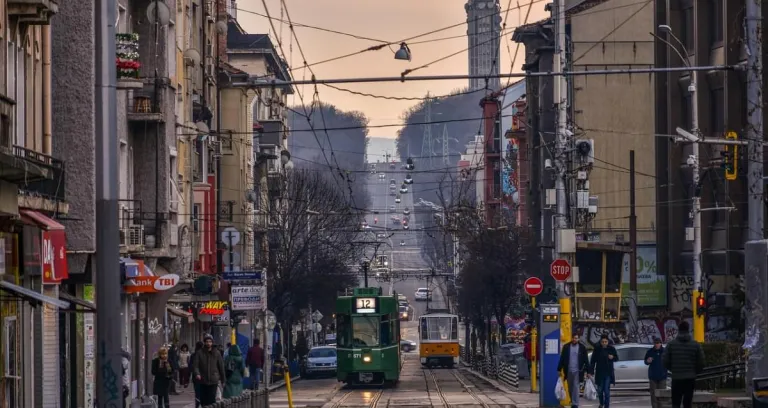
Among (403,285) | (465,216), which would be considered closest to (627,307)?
(465,216)

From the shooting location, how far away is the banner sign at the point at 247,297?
33562 millimetres

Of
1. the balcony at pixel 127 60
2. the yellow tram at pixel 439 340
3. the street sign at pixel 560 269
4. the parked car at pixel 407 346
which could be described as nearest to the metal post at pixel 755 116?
the street sign at pixel 560 269

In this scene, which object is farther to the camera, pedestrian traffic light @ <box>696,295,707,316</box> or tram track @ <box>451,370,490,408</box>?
pedestrian traffic light @ <box>696,295,707,316</box>

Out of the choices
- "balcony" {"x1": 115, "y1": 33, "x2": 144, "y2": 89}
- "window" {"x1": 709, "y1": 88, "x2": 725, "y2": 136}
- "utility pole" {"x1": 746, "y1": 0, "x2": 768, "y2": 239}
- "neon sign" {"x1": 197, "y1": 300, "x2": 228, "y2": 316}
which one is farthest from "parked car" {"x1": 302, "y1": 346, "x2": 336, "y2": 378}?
"utility pole" {"x1": 746, "y1": 0, "x2": 768, "y2": 239}

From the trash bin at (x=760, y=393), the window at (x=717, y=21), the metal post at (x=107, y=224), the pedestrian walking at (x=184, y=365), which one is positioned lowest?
the pedestrian walking at (x=184, y=365)

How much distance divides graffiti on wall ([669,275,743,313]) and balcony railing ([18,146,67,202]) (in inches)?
1110

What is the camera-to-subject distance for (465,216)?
81812 millimetres

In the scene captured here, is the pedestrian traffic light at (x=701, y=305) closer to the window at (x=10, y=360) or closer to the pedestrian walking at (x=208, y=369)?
the pedestrian walking at (x=208, y=369)

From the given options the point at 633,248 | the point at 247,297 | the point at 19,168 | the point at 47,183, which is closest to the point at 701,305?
the point at 633,248

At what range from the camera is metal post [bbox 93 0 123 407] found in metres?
14.2

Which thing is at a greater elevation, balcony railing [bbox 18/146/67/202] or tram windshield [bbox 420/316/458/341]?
balcony railing [bbox 18/146/67/202]

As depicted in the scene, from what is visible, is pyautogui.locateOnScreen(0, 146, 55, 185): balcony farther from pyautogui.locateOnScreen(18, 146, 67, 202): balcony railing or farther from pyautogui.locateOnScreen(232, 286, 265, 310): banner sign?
pyautogui.locateOnScreen(232, 286, 265, 310): banner sign

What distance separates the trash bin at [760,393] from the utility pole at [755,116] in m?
5.55

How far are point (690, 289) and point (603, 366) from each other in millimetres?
26654
